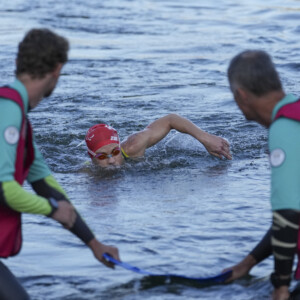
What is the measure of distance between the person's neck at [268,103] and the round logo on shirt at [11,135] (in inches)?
53.4

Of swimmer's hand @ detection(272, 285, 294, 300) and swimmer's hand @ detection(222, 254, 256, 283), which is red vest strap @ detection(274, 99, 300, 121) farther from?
swimmer's hand @ detection(222, 254, 256, 283)

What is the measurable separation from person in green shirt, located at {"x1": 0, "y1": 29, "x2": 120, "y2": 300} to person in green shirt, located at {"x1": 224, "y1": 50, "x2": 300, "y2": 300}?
106cm

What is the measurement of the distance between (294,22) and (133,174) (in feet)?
47.8

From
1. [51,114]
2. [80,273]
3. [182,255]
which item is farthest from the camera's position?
[51,114]

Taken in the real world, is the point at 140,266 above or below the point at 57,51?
below

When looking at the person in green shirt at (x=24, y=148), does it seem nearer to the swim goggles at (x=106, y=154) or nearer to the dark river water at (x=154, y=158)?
the dark river water at (x=154, y=158)

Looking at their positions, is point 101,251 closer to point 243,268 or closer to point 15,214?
point 15,214

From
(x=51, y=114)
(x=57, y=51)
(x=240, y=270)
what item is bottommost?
(x=51, y=114)

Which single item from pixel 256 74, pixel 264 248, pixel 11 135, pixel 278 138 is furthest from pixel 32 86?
pixel 264 248

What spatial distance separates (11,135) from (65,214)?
0.64 metres

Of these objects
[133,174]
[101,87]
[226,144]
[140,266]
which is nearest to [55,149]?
[133,174]

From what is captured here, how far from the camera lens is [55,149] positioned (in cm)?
1150

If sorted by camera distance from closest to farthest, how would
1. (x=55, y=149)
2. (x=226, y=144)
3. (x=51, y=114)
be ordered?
(x=226, y=144) < (x=55, y=149) < (x=51, y=114)

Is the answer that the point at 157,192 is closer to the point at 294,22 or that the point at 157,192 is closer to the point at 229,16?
the point at 294,22
